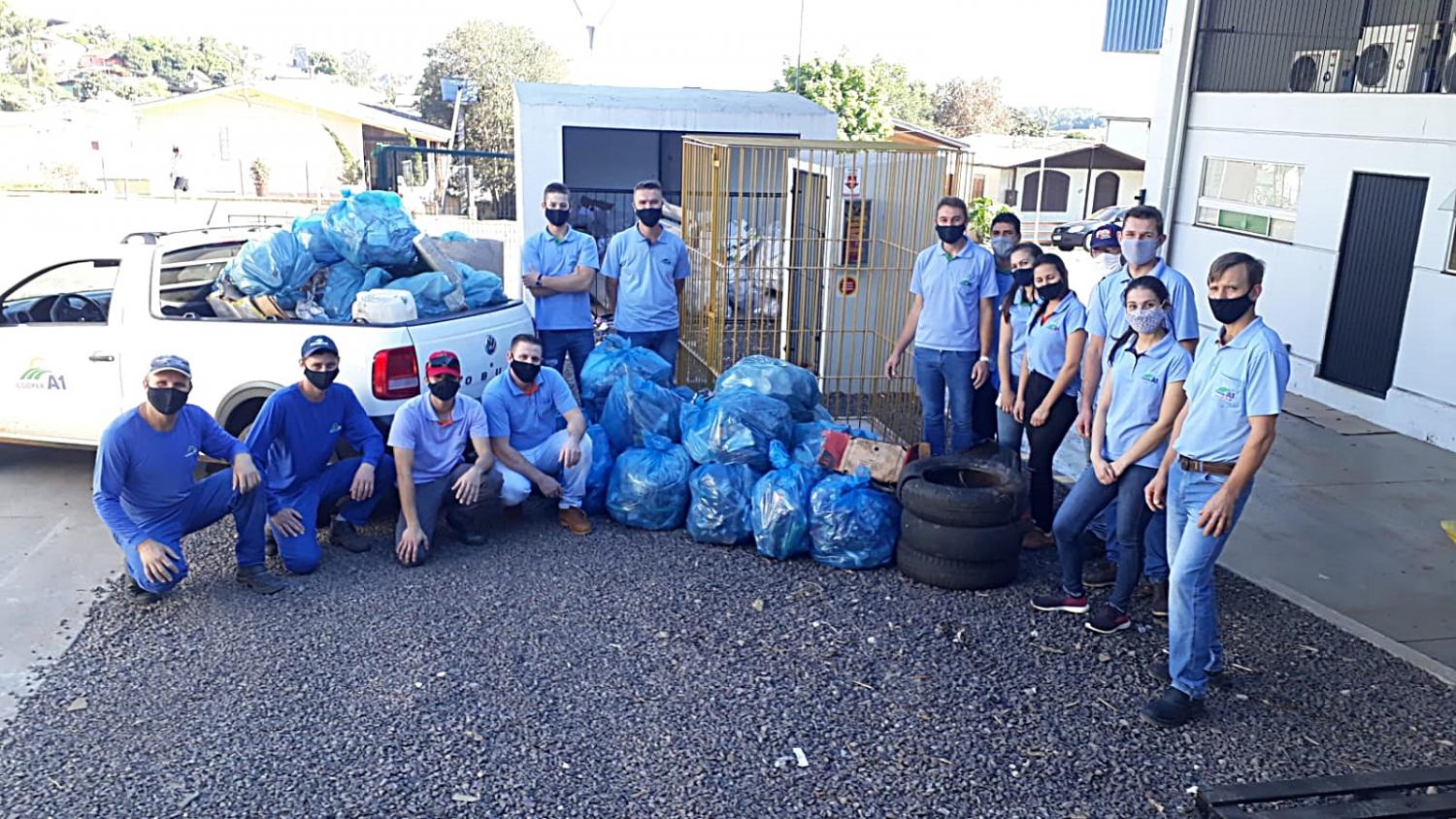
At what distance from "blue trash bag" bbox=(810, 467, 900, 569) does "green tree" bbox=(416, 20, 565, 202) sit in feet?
100

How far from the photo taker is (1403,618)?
577cm

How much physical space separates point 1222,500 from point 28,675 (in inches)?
198

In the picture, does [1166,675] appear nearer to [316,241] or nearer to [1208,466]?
[1208,466]

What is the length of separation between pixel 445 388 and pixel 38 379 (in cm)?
291

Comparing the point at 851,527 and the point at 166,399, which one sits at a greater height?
the point at 166,399

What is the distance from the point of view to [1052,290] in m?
6.04

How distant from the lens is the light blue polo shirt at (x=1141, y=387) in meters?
4.95

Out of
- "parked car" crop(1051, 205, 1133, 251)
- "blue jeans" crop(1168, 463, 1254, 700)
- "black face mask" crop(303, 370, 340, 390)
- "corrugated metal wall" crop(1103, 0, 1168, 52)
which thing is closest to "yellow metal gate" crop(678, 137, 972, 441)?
"black face mask" crop(303, 370, 340, 390)

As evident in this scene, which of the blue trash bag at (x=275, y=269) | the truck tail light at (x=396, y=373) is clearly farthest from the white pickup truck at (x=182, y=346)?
the blue trash bag at (x=275, y=269)

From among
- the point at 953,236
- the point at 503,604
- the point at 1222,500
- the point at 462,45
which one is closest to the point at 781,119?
the point at 953,236

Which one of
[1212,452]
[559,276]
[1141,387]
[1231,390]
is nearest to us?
[1231,390]

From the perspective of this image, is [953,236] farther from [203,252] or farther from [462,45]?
[462,45]

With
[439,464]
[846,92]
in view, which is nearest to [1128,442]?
[439,464]

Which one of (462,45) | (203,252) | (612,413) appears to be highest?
(462,45)
